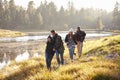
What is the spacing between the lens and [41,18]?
137250 mm

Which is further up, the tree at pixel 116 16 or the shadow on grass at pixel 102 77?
the shadow on grass at pixel 102 77

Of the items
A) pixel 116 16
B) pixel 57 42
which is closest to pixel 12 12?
pixel 116 16

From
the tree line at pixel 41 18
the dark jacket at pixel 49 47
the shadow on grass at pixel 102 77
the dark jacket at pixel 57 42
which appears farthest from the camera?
the tree line at pixel 41 18

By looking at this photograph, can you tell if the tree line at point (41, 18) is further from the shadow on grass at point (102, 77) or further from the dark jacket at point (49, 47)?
the shadow on grass at point (102, 77)

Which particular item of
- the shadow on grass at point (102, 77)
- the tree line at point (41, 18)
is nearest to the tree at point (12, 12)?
the tree line at point (41, 18)

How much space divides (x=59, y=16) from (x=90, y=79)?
146722mm

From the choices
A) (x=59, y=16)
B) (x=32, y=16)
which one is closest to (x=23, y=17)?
(x=32, y=16)

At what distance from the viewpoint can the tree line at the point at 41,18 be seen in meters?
127

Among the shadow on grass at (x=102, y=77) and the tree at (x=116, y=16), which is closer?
the shadow on grass at (x=102, y=77)

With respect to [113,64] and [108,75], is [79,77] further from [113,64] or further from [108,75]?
[113,64]

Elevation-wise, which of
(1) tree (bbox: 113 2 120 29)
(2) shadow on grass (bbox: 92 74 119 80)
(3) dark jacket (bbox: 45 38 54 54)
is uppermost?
(3) dark jacket (bbox: 45 38 54 54)

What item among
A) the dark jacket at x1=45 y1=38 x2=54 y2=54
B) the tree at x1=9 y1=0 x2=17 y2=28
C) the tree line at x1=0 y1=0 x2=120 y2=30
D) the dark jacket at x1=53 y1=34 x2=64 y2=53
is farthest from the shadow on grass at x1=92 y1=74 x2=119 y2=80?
the tree at x1=9 y1=0 x2=17 y2=28

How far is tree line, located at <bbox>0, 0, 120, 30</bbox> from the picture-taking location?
12709 centimetres

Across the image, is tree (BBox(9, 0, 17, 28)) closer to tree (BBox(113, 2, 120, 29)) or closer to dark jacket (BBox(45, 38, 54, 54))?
tree (BBox(113, 2, 120, 29))
